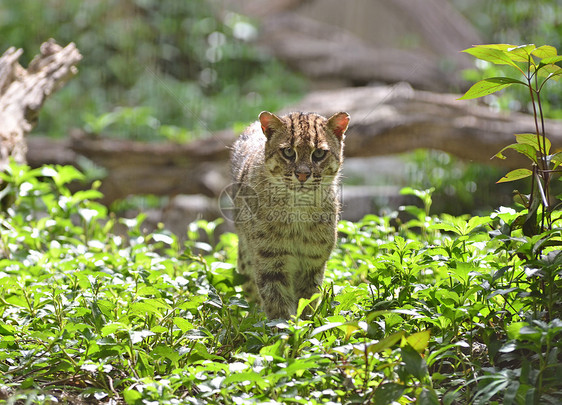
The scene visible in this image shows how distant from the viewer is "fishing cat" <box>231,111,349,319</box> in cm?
391

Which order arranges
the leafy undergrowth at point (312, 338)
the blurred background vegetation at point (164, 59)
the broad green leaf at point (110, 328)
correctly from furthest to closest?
1. the blurred background vegetation at point (164, 59)
2. the broad green leaf at point (110, 328)
3. the leafy undergrowth at point (312, 338)

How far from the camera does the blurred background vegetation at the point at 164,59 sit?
1079 cm

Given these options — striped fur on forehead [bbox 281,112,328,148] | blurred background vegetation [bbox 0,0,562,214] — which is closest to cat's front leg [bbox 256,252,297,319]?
striped fur on forehead [bbox 281,112,328,148]

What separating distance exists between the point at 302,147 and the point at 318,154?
14 cm

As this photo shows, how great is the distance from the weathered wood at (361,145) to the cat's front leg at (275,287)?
351 centimetres

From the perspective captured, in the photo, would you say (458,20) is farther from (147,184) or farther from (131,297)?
(131,297)

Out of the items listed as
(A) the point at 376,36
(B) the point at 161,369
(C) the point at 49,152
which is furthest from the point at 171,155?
(A) the point at 376,36

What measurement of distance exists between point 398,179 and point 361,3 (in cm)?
837

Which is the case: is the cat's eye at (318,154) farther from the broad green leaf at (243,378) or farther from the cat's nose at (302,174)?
the broad green leaf at (243,378)

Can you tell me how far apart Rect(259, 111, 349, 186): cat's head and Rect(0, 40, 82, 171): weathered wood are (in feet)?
7.92

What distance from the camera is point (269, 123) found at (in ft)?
13.7

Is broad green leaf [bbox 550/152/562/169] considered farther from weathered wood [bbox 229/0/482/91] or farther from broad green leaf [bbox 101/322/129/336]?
weathered wood [bbox 229/0/482/91]

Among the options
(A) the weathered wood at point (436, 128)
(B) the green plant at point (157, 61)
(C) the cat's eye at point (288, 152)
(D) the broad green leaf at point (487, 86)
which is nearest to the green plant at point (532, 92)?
(D) the broad green leaf at point (487, 86)

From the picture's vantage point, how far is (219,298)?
335 cm
